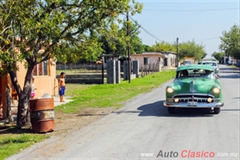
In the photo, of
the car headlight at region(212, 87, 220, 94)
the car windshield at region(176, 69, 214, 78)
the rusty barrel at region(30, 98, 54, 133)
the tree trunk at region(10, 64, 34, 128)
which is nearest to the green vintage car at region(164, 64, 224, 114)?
the car headlight at region(212, 87, 220, 94)

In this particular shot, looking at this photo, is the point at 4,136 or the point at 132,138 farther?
the point at 4,136

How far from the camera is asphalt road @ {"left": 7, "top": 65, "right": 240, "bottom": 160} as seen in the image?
21.7 ft

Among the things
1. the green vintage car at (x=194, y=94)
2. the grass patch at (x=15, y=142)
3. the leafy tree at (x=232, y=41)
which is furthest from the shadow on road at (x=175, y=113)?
the leafy tree at (x=232, y=41)

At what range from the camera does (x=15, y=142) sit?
7867 millimetres

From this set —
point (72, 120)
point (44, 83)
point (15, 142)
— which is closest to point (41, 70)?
point (44, 83)

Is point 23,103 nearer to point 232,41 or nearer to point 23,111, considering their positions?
point 23,111

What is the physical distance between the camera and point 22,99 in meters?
9.72

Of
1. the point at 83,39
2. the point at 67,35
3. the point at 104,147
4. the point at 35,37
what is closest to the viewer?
the point at 104,147

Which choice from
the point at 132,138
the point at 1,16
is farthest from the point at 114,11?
the point at 132,138

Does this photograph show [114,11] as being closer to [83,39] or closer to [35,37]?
[83,39]

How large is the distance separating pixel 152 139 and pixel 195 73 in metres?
5.23

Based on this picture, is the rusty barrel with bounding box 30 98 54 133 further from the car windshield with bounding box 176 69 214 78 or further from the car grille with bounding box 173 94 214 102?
the car windshield with bounding box 176 69 214 78

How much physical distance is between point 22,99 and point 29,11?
2.57 metres

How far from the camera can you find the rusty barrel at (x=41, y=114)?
28.8 feet
